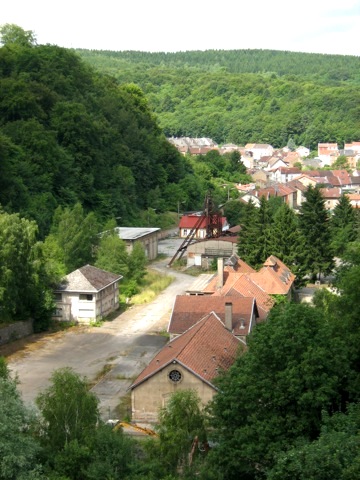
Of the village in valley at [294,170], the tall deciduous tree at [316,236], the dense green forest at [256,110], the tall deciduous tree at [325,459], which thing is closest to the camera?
the tall deciduous tree at [325,459]

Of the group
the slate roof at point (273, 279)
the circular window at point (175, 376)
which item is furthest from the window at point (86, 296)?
the circular window at point (175, 376)

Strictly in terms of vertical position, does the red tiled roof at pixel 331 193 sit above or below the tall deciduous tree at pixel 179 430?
below

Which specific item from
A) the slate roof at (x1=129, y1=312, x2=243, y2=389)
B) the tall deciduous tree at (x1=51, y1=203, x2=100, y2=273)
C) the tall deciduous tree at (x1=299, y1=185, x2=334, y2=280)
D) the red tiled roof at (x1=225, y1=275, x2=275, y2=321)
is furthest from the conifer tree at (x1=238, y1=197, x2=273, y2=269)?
the slate roof at (x1=129, y1=312, x2=243, y2=389)

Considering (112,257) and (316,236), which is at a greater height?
(316,236)

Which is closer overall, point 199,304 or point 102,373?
point 102,373

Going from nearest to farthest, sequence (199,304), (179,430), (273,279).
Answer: (179,430) → (199,304) → (273,279)

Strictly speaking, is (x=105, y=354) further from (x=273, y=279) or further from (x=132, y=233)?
(x=132, y=233)

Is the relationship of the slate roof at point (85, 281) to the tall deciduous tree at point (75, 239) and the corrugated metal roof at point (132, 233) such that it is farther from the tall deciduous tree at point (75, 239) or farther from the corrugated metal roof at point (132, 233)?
the corrugated metal roof at point (132, 233)

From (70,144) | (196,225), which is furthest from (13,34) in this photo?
(196,225)
